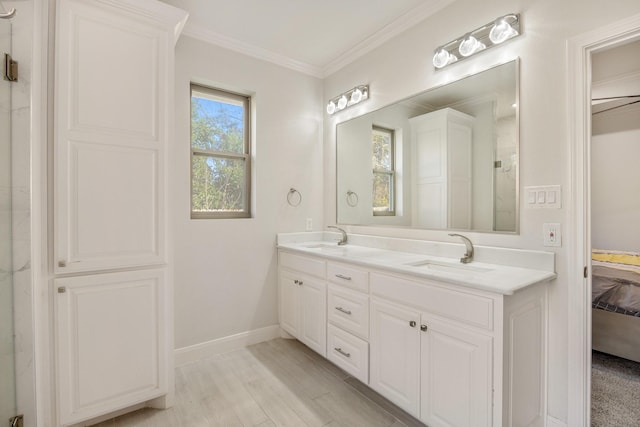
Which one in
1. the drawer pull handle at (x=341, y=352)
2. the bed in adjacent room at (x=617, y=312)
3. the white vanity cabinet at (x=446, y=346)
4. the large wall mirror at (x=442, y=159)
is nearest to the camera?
the white vanity cabinet at (x=446, y=346)

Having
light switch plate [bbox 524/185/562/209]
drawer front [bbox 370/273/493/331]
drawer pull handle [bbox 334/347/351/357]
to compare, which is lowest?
drawer pull handle [bbox 334/347/351/357]

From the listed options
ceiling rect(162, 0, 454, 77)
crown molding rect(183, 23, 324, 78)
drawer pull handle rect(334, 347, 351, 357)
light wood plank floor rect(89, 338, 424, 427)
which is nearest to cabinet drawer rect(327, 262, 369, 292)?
drawer pull handle rect(334, 347, 351, 357)

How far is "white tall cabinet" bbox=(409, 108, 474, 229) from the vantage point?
2.04 m

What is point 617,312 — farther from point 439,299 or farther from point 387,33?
point 387,33

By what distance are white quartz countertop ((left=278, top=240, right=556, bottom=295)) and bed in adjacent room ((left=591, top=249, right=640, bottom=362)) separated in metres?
1.22

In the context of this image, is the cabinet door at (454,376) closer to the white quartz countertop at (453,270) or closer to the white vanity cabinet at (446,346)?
the white vanity cabinet at (446,346)

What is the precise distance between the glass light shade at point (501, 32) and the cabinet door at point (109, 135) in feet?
6.34

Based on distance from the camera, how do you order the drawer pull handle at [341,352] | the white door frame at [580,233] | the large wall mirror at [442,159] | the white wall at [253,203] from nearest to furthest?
the white door frame at [580,233]
the large wall mirror at [442,159]
the drawer pull handle at [341,352]
the white wall at [253,203]

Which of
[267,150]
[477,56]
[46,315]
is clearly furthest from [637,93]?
[46,315]

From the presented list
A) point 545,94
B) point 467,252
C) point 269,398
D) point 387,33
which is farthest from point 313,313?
point 387,33

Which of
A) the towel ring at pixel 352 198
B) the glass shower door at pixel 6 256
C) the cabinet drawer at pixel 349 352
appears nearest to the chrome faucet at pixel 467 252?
the cabinet drawer at pixel 349 352

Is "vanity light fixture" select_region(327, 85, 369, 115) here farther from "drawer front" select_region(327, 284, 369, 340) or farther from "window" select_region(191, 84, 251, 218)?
"drawer front" select_region(327, 284, 369, 340)

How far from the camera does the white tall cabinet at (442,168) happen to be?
6.69ft

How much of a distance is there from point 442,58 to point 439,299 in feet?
5.17
